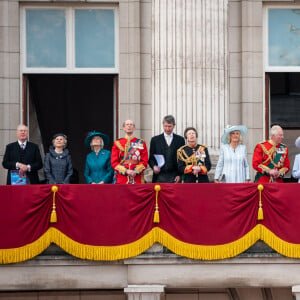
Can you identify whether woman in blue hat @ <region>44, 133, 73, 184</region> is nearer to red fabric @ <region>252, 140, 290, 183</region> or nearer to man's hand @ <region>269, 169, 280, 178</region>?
red fabric @ <region>252, 140, 290, 183</region>

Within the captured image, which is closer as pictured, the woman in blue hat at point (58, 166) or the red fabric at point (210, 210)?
the red fabric at point (210, 210)

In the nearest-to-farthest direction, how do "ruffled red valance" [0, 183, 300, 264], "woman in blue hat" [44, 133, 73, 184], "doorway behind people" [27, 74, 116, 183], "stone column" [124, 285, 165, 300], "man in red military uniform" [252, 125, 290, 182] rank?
"stone column" [124, 285, 165, 300] < "ruffled red valance" [0, 183, 300, 264] < "man in red military uniform" [252, 125, 290, 182] < "woman in blue hat" [44, 133, 73, 184] < "doorway behind people" [27, 74, 116, 183]

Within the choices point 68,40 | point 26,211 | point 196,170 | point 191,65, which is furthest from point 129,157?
point 68,40

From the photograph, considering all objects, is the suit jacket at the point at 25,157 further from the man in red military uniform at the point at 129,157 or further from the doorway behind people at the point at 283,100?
the doorway behind people at the point at 283,100

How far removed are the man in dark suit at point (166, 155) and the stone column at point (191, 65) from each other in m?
2.85

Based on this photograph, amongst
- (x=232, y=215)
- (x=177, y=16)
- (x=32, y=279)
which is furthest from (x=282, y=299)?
(x=177, y=16)

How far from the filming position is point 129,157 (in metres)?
23.5

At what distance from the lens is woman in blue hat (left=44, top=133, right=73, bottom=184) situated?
2372 cm

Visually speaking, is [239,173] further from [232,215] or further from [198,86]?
[198,86]

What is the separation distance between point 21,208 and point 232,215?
3.97 metres

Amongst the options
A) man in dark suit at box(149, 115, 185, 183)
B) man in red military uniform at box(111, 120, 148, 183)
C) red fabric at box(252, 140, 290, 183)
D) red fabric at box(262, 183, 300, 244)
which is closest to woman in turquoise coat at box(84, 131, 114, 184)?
man in red military uniform at box(111, 120, 148, 183)

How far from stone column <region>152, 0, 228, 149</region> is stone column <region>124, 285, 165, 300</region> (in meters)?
4.91

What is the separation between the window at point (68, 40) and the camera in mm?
27781

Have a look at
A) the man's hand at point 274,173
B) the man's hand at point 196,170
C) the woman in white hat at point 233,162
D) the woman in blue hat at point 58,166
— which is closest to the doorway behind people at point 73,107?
the woman in blue hat at point 58,166
